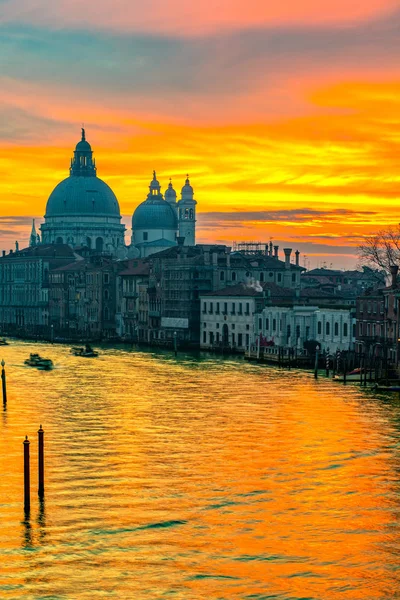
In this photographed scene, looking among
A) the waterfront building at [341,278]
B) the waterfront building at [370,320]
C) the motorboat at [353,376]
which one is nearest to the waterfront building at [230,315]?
the waterfront building at [370,320]

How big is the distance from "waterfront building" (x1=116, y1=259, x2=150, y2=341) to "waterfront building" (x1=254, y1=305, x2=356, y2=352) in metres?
35.3

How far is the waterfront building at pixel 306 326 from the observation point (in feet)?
322

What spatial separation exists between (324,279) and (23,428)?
413 ft

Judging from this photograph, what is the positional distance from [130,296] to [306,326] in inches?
1974

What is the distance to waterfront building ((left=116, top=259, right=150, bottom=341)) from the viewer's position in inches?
5896

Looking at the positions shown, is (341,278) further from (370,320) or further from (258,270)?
(370,320)

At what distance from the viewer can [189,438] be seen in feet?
162

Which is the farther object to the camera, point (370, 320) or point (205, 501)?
point (370, 320)

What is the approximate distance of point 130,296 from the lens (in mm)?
152375

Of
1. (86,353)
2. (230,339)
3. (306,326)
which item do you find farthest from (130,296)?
(306,326)

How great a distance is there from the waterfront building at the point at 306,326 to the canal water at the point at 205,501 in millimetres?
33231

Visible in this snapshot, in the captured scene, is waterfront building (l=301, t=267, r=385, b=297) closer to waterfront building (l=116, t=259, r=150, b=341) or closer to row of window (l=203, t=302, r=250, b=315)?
waterfront building (l=116, t=259, r=150, b=341)

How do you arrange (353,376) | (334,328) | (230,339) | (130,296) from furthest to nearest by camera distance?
(130,296) → (230,339) → (334,328) → (353,376)

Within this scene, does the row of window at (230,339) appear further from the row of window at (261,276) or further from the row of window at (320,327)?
the row of window at (261,276)
